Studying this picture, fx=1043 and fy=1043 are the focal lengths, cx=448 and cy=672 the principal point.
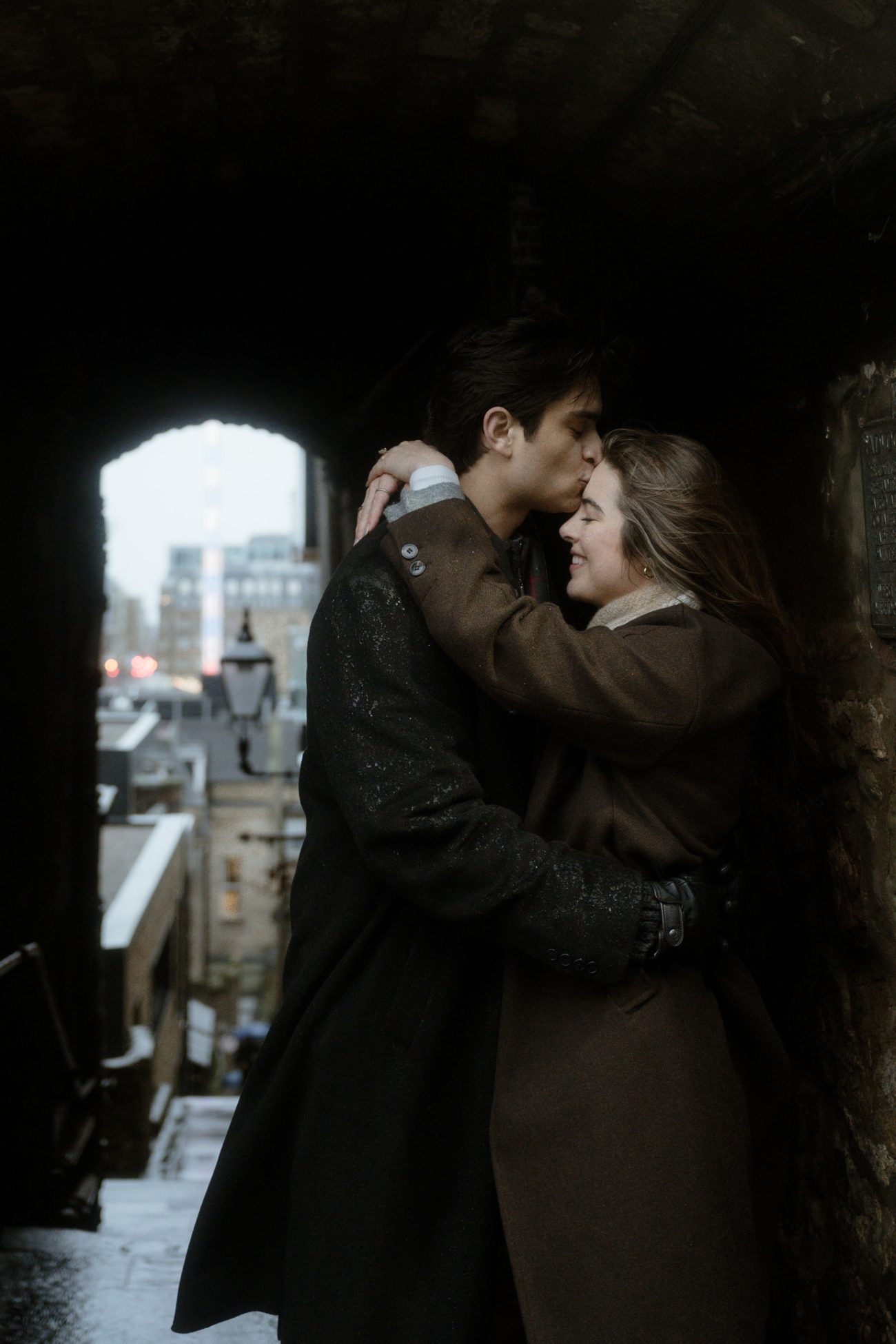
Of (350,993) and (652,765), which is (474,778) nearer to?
(652,765)

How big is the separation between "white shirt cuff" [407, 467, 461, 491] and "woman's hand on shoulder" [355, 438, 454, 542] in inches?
2.1

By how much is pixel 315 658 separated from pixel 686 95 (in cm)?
136

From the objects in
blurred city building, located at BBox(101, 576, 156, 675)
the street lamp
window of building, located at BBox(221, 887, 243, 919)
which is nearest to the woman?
the street lamp

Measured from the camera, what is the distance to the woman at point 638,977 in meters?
1.50

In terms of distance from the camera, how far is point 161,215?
10.6ft

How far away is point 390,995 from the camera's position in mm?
1744

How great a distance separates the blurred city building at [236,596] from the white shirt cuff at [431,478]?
58.2 metres

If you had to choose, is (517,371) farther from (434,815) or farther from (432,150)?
(432,150)

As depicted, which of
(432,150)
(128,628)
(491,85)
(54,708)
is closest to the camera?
(491,85)

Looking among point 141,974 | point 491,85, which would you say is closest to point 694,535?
point 491,85

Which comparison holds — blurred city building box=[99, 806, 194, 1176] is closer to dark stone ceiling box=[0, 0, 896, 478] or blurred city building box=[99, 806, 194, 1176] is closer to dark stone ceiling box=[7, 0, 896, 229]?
dark stone ceiling box=[0, 0, 896, 478]

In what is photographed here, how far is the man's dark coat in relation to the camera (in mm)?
1559

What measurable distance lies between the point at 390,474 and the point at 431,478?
174 mm

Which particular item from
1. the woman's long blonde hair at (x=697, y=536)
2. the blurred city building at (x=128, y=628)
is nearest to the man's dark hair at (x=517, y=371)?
the woman's long blonde hair at (x=697, y=536)
